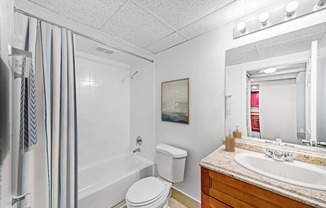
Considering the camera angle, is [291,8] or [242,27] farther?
[242,27]

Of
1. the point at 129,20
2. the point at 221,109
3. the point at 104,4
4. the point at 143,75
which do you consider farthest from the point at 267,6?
the point at 143,75

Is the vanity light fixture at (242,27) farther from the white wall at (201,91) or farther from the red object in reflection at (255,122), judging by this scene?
the red object in reflection at (255,122)

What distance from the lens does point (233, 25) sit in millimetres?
1358

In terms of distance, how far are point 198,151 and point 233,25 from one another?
4.76 feet

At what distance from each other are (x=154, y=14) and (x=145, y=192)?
69.7 inches

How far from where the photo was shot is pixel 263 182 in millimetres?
743

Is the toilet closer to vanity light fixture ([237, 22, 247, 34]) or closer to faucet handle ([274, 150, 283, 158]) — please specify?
faucet handle ([274, 150, 283, 158])

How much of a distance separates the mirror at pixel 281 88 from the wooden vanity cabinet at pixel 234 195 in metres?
0.60

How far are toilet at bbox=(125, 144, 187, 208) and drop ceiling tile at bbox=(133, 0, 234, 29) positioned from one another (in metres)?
1.49

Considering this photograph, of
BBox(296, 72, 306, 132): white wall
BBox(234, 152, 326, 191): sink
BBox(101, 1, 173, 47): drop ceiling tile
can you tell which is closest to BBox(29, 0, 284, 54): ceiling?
BBox(101, 1, 173, 47): drop ceiling tile

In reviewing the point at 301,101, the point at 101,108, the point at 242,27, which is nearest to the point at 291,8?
the point at 242,27

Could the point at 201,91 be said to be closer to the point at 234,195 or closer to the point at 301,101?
the point at 301,101

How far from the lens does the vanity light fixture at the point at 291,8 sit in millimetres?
1021

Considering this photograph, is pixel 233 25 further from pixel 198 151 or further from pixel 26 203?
pixel 26 203
